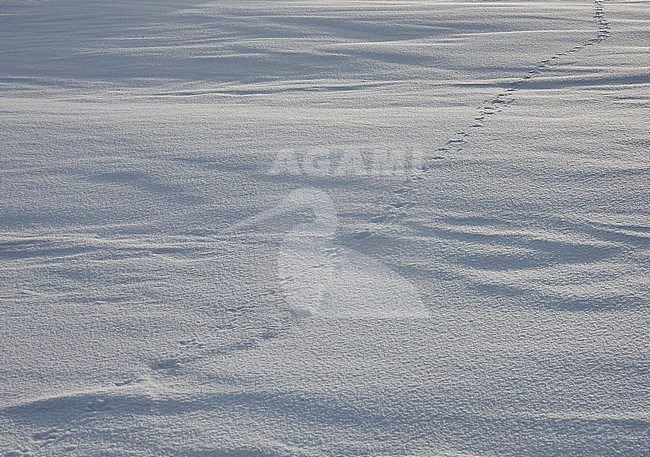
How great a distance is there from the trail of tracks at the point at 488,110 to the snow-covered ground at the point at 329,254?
2 centimetres

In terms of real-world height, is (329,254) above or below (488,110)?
below

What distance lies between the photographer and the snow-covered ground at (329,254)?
1838mm

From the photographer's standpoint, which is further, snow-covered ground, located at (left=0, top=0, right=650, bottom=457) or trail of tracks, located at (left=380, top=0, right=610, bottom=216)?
trail of tracks, located at (left=380, top=0, right=610, bottom=216)

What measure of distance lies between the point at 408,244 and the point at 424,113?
1.47 m

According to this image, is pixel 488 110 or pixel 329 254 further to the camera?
pixel 488 110

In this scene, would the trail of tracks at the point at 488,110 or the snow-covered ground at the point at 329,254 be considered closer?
the snow-covered ground at the point at 329,254

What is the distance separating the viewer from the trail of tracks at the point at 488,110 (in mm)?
3143

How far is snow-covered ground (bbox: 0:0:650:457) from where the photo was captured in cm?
184

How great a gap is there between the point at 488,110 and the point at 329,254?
1699 mm

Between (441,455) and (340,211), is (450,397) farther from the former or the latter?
(340,211)

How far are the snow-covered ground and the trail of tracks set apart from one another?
18 mm

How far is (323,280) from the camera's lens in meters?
2.45

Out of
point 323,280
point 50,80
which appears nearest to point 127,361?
point 323,280

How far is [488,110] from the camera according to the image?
393 centimetres
